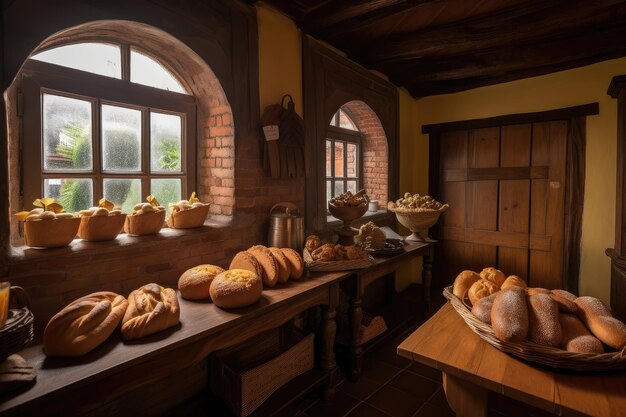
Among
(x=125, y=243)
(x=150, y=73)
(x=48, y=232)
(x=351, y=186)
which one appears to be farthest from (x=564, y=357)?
(x=351, y=186)

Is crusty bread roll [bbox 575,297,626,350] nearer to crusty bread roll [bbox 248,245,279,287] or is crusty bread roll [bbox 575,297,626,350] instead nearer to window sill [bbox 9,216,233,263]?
crusty bread roll [bbox 248,245,279,287]

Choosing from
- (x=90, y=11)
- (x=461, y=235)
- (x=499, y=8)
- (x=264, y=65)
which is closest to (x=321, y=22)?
(x=264, y=65)

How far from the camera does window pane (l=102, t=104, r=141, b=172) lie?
6.52 ft

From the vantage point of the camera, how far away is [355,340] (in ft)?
8.27

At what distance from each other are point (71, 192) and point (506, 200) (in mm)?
4129

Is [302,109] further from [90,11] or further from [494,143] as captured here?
[494,143]

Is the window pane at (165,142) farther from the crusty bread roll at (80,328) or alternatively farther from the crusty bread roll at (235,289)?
the crusty bread roll at (80,328)

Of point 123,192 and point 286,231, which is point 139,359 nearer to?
point 123,192

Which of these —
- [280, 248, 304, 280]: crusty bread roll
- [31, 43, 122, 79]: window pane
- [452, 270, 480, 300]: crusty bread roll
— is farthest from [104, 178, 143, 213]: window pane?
[452, 270, 480, 300]: crusty bread roll

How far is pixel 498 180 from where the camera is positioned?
4.04m

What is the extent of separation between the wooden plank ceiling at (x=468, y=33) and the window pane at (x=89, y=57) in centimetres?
119

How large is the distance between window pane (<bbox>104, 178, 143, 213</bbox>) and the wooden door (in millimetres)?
3606

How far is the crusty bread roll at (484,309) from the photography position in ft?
4.18

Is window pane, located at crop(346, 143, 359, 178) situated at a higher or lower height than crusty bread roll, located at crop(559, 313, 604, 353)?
higher
